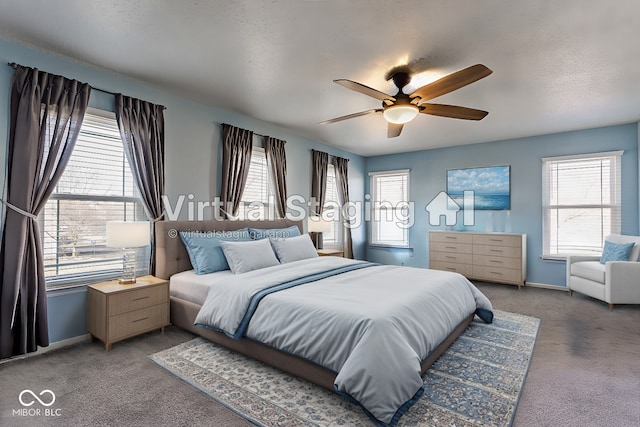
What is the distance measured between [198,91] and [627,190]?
20.1ft

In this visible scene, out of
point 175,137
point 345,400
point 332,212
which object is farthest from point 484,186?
point 175,137

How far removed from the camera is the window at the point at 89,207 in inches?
114

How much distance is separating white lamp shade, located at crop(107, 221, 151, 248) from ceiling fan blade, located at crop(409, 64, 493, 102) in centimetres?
280

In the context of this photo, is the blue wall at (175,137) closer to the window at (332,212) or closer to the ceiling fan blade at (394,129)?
the window at (332,212)

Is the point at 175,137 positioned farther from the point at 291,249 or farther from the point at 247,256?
the point at 291,249

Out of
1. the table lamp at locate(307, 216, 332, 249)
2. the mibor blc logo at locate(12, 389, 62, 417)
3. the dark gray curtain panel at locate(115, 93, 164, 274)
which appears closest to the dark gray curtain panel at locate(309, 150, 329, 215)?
the table lamp at locate(307, 216, 332, 249)

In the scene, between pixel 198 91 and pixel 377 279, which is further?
pixel 198 91

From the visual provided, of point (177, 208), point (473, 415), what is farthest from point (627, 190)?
point (177, 208)

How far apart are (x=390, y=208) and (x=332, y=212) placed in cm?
147

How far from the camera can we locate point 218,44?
2.65m

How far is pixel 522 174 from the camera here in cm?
561

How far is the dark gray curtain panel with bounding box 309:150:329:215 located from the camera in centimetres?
582

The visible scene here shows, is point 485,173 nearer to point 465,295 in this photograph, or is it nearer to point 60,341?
point 465,295

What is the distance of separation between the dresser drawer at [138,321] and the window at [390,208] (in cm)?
496
